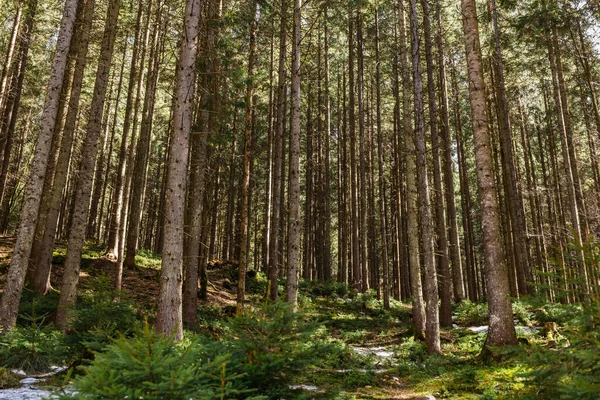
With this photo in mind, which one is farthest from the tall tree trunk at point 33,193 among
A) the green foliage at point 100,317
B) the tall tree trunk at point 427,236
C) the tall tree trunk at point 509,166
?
the tall tree trunk at point 509,166

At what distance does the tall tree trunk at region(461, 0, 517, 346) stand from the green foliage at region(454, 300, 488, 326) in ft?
25.7

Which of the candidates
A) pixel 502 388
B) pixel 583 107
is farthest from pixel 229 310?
pixel 583 107

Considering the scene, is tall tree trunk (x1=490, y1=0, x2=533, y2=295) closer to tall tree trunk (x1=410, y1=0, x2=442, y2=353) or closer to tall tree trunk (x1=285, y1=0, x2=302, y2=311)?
tall tree trunk (x1=410, y1=0, x2=442, y2=353)

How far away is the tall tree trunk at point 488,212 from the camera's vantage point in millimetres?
8484

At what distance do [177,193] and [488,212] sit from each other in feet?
22.9

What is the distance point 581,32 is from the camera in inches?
759

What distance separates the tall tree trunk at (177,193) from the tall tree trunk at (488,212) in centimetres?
663

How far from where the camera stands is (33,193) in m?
8.51

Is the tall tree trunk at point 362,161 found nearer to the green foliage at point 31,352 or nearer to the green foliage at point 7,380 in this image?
the green foliage at point 31,352

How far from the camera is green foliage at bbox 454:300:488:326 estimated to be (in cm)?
1594

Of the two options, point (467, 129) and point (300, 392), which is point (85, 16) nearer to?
point (300, 392)

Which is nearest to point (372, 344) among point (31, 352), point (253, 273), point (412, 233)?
point (412, 233)

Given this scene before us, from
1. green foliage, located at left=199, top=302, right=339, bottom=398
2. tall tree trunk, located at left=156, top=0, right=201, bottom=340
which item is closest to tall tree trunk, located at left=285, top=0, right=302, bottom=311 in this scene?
tall tree trunk, located at left=156, top=0, right=201, bottom=340

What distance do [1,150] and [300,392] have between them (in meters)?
23.6
